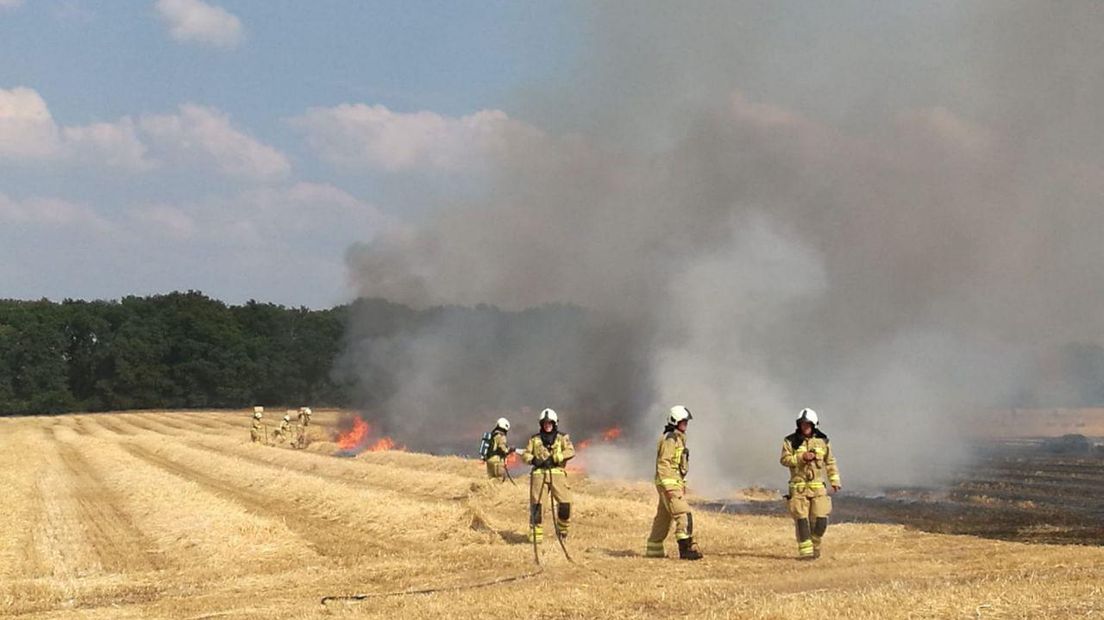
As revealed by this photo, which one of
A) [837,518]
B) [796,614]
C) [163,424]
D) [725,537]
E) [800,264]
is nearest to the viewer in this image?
[796,614]

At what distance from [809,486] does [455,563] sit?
586 cm

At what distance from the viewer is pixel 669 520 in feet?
53.6

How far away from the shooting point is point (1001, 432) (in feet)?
203

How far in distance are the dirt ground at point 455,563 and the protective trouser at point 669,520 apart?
42 cm

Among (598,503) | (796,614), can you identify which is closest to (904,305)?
(598,503)

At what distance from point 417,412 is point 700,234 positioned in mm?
19301

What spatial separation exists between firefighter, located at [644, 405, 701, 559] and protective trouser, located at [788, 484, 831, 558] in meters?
1.64

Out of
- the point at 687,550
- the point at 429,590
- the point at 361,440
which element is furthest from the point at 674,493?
the point at 361,440

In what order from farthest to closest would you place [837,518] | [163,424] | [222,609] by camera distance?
[163,424], [837,518], [222,609]

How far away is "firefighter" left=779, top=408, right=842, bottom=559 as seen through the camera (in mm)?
15781

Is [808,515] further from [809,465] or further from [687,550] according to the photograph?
[687,550]

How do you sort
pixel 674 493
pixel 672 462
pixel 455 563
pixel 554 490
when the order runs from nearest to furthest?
pixel 674 493, pixel 672 462, pixel 455 563, pixel 554 490

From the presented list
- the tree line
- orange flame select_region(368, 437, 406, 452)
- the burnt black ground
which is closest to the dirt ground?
the burnt black ground

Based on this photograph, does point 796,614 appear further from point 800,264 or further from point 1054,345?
point 1054,345
